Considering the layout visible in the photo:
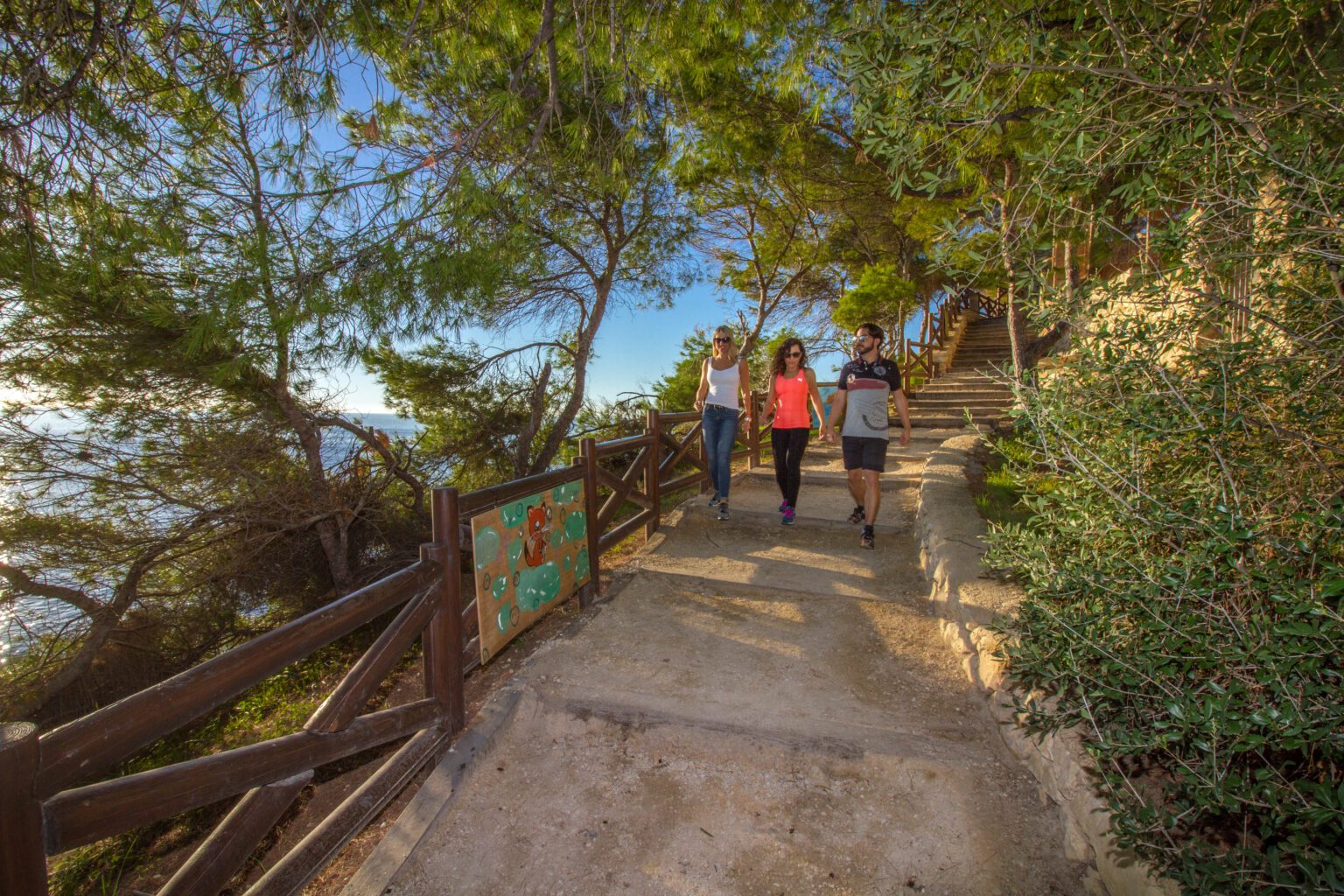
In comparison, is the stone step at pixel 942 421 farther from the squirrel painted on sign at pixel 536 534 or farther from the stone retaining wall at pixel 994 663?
the squirrel painted on sign at pixel 536 534

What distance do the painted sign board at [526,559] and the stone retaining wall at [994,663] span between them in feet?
6.51

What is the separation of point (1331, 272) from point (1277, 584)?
2.82 feet

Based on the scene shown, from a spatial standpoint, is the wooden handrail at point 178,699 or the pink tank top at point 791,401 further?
the pink tank top at point 791,401

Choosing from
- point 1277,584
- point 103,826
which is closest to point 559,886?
point 103,826

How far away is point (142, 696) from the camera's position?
1275 mm

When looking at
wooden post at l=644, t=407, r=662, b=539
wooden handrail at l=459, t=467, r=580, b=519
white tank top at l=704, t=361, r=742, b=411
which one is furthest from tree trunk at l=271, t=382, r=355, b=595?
white tank top at l=704, t=361, r=742, b=411

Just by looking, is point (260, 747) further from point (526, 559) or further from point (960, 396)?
point (960, 396)

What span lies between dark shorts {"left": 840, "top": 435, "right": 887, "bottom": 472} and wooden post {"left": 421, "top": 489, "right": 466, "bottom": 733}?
2.77 meters

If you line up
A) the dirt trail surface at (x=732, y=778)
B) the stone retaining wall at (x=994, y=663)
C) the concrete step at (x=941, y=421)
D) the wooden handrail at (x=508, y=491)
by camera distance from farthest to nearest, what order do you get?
the concrete step at (x=941, y=421)
the wooden handrail at (x=508, y=491)
the dirt trail surface at (x=732, y=778)
the stone retaining wall at (x=994, y=663)

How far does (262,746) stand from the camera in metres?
1.58

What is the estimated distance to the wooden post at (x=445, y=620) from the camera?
231 cm

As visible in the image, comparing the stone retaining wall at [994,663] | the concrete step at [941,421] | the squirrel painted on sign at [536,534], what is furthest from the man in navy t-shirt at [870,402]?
the concrete step at [941,421]

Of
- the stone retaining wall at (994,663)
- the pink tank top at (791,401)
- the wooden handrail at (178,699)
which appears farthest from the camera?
the pink tank top at (791,401)

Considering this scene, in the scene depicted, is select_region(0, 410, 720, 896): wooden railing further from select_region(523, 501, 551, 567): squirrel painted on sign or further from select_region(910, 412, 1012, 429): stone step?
select_region(910, 412, 1012, 429): stone step
